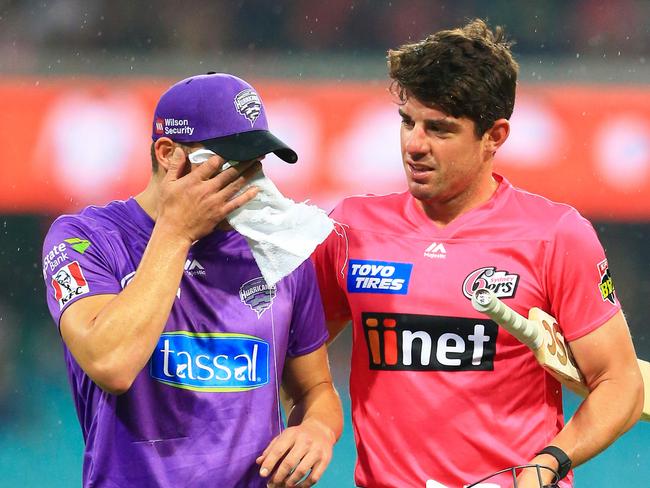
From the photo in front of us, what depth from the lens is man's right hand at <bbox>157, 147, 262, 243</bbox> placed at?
2559 millimetres

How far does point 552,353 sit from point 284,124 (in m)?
4.81

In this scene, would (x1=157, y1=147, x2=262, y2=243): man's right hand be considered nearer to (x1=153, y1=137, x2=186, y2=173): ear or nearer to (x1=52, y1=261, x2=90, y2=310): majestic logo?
(x1=153, y1=137, x2=186, y2=173): ear

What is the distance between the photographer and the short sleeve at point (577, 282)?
2.97 m

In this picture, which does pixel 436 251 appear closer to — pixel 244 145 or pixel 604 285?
pixel 604 285

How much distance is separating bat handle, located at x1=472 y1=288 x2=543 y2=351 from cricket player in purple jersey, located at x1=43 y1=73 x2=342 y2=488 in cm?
48

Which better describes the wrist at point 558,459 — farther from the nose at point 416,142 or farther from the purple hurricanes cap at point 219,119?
the purple hurricanes cap at point 219,119

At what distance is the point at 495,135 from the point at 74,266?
1275mm

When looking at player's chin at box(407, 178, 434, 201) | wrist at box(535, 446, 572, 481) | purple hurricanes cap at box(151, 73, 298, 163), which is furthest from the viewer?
player's chin at box(407, 178, 434, 201)

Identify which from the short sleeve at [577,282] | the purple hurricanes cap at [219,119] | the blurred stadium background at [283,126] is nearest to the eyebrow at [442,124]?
the short sleeve at [577,282]

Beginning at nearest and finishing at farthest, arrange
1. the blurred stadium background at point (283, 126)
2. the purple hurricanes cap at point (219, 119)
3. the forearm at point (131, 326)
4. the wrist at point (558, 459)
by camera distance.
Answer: the forearm at point (131, 326)
the purple hurricanes cap at point (219, 119)
the wrist at point (558, 459)
the blurred stadium background at point (283, 126)

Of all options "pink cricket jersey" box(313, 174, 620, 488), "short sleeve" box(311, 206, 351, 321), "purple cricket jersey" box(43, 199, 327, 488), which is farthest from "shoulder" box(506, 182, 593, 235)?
"purple cricket jersey" box(43, 199, 327, 488)

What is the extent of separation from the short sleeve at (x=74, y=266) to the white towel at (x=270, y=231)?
1.01ft

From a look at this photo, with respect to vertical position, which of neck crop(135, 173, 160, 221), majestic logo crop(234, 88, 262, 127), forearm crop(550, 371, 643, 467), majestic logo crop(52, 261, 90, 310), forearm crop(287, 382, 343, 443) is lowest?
forearm crop(550, 371, 643, 467)

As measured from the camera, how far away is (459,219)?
125 inches
